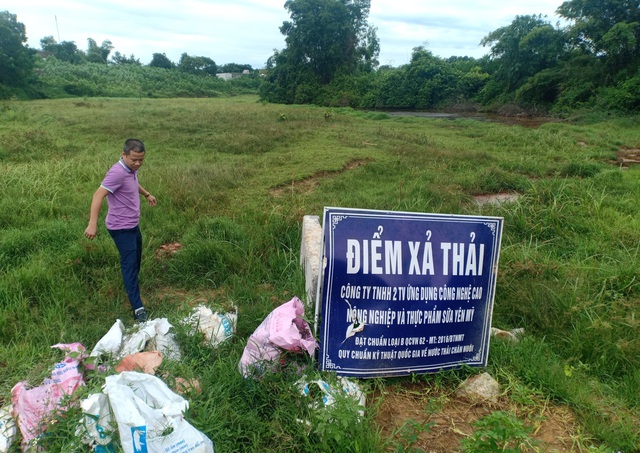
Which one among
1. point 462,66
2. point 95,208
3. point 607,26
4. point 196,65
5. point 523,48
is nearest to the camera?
point 95,208

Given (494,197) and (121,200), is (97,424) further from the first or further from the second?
(494,197)

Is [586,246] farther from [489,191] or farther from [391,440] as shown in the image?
[391,440]

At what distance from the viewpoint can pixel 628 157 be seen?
Result: 948cm

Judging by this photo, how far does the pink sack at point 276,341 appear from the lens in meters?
2.18

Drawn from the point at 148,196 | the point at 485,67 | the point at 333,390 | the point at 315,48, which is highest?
the point at 315,48

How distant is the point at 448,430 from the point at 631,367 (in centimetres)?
127

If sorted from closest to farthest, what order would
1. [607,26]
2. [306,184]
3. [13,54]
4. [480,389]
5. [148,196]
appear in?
[480,389] → [148,196] → [306,184] → [607,26] → [13,54]

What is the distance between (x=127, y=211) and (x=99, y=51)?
75684 millimetres

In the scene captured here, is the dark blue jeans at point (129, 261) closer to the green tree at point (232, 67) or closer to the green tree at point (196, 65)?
the green tree at point (196, 65)

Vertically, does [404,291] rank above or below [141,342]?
above

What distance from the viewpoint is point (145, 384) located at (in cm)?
178

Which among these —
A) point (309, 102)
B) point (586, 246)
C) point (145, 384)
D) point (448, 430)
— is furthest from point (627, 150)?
point (309, 102)

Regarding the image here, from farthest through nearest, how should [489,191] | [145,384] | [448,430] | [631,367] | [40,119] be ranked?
[40,119] → [489,191] → [631,367] → [448,430] → [145,384]

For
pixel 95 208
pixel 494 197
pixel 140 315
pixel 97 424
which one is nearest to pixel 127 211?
pixel 95 208
